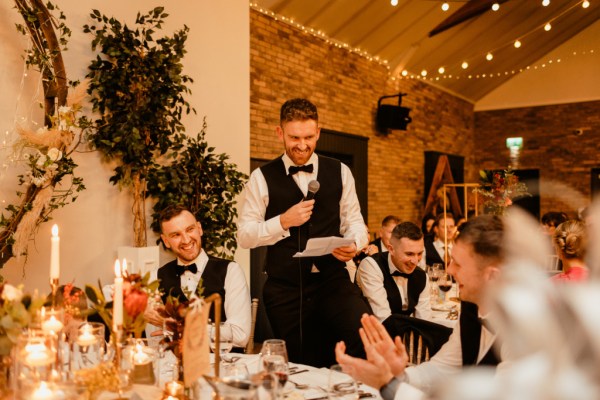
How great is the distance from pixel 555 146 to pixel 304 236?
11.4m

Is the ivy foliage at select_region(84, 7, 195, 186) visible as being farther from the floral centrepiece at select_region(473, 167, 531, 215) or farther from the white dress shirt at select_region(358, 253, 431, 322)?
the floral centrepiece at select_region(473, 167, 531, 215)

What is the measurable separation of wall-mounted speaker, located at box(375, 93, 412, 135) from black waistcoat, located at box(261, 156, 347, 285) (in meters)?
6.72

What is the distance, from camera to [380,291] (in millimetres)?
3920

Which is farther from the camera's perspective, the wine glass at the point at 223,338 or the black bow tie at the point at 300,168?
the black bow tie at the point at 300,168

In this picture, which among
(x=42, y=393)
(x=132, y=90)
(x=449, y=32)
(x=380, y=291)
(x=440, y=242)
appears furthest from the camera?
(x=449, y=32)

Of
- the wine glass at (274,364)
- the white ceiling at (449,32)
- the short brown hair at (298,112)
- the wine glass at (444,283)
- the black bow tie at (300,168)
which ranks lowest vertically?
the wine glass at (274,364)

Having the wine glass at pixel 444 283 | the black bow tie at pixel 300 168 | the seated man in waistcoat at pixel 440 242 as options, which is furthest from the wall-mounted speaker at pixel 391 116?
the black bow tie at pixel 300 168

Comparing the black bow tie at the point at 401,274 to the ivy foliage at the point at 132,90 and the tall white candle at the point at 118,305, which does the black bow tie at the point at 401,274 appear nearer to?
the ivy foliage at the point at 132,90

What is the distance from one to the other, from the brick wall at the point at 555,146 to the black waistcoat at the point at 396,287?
32.8 ft

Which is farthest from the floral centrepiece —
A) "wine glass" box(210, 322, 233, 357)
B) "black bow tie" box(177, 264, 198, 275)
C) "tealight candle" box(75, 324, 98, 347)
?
"tealight candle" box(75, 324, 98, 347)

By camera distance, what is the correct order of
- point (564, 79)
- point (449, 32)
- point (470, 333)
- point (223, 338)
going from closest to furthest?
point (470, 333) → point (223, 338) → point (449, 32) → point (564, 79)

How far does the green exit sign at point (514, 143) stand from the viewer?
1341 centimetres

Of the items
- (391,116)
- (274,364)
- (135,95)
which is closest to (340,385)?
(274,364)

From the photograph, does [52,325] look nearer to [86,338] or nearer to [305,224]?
[86,338]
